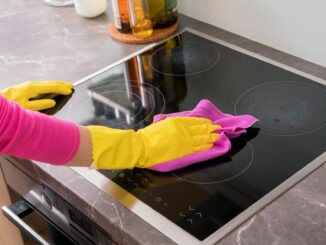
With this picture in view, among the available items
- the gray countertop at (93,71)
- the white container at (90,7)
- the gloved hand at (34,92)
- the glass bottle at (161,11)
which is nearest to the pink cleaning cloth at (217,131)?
the gray countertop at (93,71)

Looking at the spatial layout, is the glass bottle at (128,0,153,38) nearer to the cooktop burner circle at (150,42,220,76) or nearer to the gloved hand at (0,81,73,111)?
the cooktop burner circle at (150,42,220,76)

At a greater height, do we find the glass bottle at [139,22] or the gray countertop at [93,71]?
the glass bottle at [139,22]

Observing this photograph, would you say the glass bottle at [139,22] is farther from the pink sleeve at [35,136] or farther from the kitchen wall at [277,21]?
the pink sleeve at [35,136]

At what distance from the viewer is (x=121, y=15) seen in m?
1.35

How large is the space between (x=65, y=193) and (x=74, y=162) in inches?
3.0

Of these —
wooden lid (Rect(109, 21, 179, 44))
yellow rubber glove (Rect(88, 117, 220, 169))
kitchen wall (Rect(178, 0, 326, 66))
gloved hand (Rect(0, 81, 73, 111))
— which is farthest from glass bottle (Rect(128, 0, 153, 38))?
yellow rubber glove (Rect(88, 117, 220, 169))

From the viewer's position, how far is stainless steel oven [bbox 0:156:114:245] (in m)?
1.01

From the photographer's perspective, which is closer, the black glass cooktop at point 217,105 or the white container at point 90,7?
the black glass cooktop at point 217,105

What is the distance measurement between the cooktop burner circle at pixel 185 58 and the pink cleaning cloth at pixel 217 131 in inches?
7.6

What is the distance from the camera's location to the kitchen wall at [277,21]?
3.86 feet

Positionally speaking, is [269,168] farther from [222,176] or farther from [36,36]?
[36,36]

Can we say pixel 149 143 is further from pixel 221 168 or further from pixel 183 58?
pixel 183 58

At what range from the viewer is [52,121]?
0.90m

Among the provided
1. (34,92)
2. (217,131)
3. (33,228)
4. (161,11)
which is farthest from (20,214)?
(161,11)
